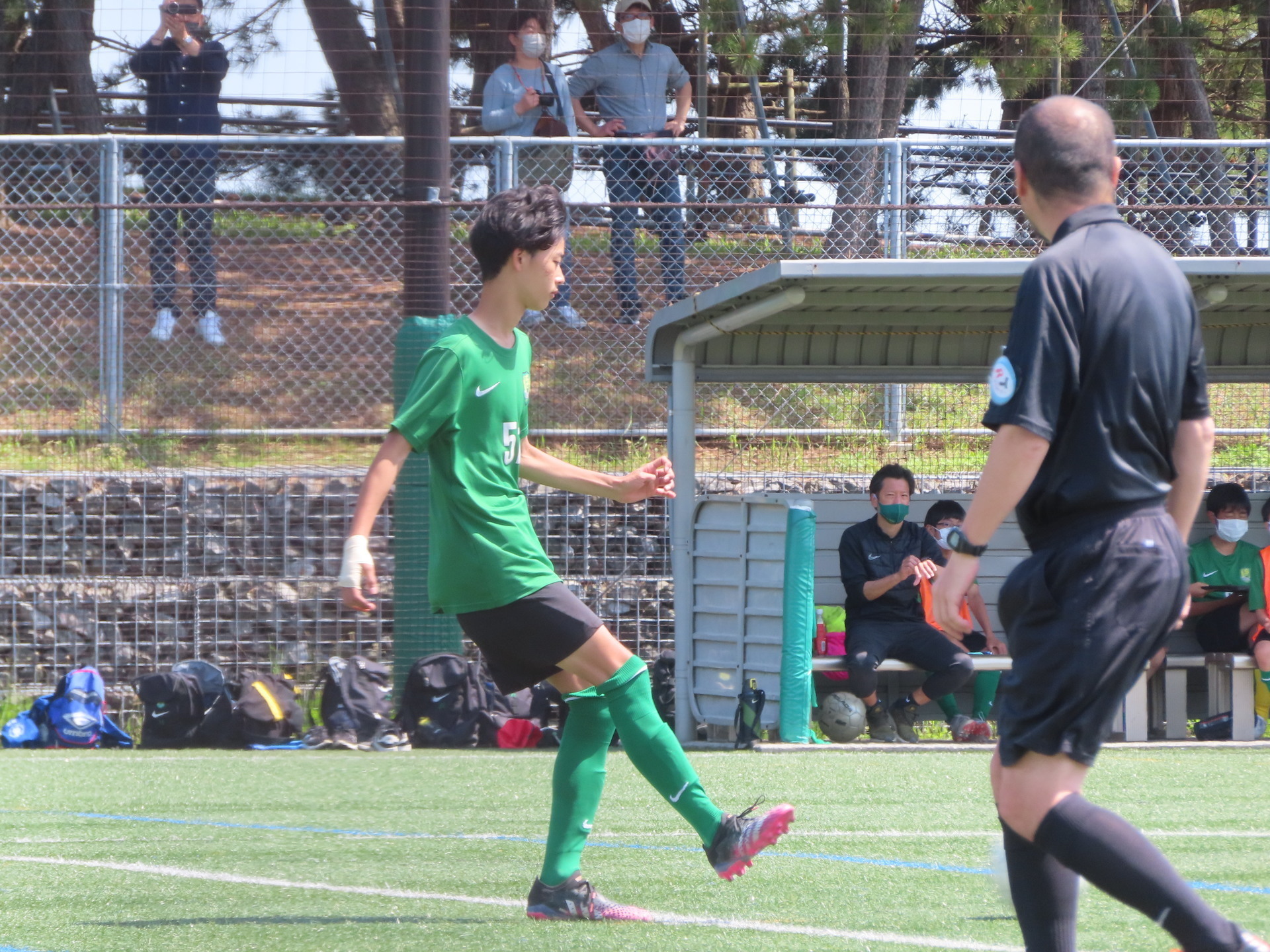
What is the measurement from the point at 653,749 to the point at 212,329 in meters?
8.70

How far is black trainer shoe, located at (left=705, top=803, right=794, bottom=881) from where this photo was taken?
396cm

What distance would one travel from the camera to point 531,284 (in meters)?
4.25

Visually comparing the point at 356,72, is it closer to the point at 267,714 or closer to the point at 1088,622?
the point at 267,714

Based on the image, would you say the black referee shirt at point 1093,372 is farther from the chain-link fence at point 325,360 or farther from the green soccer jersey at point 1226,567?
the chain-link fence at point 325,360

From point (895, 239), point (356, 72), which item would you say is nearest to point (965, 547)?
point (895, 239)

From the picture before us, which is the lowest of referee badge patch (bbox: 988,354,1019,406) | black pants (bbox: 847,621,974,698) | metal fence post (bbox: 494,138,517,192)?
black pants (bbox: 847,621,974,698)

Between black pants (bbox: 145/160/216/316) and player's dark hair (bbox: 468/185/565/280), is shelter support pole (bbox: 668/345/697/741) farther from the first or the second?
player's dark hair (bbox: 468/185/565/280)

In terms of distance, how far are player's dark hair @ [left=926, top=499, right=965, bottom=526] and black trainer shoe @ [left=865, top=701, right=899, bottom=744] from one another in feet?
4.02

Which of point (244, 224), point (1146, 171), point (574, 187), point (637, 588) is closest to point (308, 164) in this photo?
point (244, 224)

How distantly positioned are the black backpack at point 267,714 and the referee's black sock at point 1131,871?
6.83m

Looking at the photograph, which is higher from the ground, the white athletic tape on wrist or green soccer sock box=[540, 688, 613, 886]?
the white athletic tape on wrist

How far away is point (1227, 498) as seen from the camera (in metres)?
9.58

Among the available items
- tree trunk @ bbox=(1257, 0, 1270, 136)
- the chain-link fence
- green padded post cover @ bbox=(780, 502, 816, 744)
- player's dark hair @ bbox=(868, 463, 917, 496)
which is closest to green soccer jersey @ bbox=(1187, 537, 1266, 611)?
player's dark hair @ bbox=(868, 463, 917, 496)

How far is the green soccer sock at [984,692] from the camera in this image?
9555 mm
